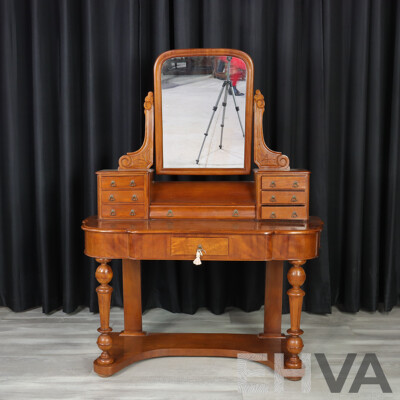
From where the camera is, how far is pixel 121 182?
104 inches

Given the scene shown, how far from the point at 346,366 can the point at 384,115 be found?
5.59 feet

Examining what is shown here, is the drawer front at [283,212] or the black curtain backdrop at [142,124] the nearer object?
the drawer front at [283,212]

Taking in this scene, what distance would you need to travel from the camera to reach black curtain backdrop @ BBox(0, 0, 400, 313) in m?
3.20

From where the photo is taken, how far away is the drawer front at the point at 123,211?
2.64 metres

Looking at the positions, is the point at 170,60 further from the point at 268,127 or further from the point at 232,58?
the point at 268,127

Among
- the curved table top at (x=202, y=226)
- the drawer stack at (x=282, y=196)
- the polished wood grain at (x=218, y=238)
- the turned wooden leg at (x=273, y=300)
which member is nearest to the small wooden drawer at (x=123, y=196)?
the curved table top at (x=202, y=226)

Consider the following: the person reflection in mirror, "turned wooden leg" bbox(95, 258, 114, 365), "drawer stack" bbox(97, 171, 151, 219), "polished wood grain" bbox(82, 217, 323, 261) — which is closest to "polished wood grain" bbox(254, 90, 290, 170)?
the person reflection in mirror

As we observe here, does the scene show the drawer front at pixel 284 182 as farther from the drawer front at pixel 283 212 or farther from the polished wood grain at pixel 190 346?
the polished wood grain at pixel 190 346

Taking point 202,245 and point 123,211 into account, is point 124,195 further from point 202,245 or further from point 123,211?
point 202,245

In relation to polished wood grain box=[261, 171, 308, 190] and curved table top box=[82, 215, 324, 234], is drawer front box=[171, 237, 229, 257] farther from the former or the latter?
polished wood grain box=[261, 171, 308, 190]

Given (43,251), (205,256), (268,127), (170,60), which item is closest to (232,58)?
(170,60)

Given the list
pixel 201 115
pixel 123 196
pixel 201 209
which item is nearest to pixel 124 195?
pixel 123 196

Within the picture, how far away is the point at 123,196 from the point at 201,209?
1.38 feet

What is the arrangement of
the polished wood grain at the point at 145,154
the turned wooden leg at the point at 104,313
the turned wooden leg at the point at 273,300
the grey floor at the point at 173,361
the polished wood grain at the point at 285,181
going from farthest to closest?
1. the turned wooden leg at the point at 273,300
2. the polished wood grain at the point at 145,154
3. the polished wood grain at the point at 285,181
4. the turned wooden leg at the point at 104,313
5. the grey floor at the point at 173,361
